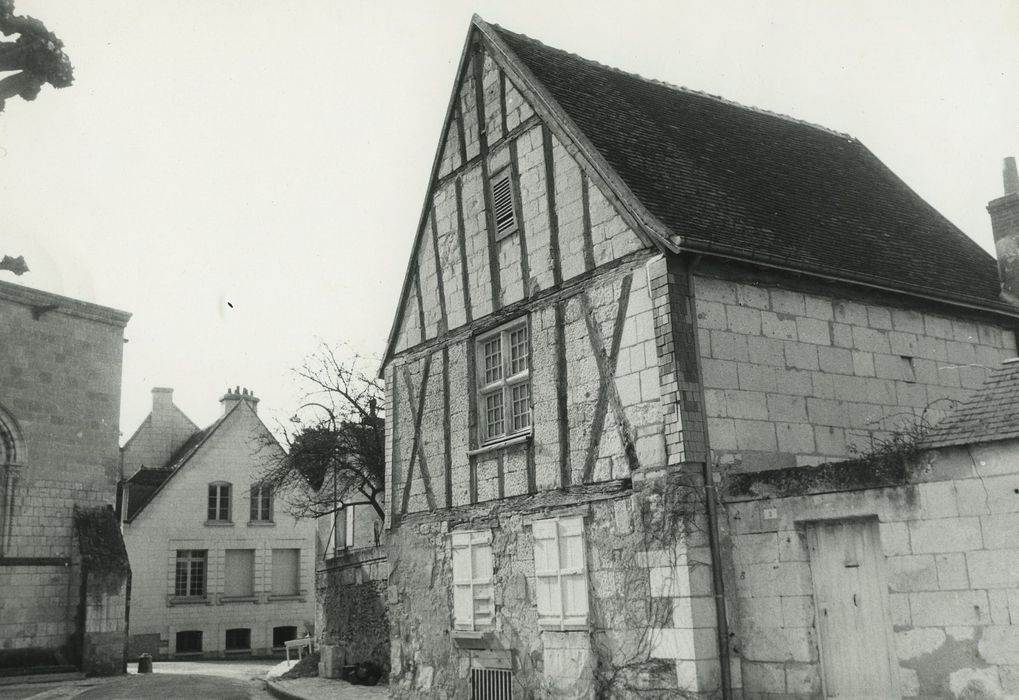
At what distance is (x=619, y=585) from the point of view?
9547 mm

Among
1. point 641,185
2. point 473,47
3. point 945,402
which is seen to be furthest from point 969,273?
point 473,47

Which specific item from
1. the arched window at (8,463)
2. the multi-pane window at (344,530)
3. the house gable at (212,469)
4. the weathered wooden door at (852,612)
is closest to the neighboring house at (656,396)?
the weathered wooden door at (852,612)

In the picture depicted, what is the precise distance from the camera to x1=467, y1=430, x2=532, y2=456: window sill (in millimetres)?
10977

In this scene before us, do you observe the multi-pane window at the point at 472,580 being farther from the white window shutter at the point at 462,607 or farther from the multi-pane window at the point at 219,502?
the multi-pane window at the point at 219,502

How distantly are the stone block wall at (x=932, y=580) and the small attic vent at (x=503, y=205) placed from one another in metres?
4.86

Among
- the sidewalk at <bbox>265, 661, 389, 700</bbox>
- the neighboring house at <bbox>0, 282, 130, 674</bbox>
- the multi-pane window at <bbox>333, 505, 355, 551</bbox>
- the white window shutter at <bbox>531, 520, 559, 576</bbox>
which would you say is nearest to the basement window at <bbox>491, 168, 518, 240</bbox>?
the white window shutter at <bbox>531, 520, 559, 576</bbox>

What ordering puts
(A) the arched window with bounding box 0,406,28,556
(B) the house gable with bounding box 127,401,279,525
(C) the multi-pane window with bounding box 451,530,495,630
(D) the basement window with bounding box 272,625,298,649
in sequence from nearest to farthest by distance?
(C) the multi-pane window with bounding box 451,530,495,630, (A) the arched window with bounding box 0,406,28,556, (B) the house gable with bounding box 127,401,279,525, (D) the basement window with bounding box 272,625,298,649

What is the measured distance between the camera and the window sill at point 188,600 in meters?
28.0

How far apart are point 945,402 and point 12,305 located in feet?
59.1

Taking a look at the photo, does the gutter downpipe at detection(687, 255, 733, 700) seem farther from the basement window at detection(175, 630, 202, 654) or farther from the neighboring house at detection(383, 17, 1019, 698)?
the basement window at detection(175, 630, 202, 654)

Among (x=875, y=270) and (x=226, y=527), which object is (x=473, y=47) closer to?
(x=875, y=270)

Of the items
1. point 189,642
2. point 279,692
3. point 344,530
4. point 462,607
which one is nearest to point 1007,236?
point 462,607

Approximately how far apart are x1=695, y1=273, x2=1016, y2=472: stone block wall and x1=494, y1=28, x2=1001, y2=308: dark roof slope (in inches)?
15.8

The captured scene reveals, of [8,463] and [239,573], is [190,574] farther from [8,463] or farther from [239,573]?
[8,463]
